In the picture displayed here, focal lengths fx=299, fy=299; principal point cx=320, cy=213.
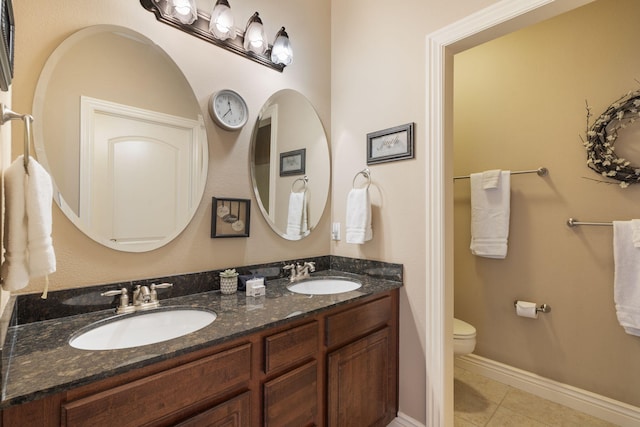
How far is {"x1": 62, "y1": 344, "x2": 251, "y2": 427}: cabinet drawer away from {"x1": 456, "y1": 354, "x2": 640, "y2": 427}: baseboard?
2196 mm

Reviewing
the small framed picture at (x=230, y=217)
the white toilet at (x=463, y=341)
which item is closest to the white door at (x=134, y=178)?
the small framed picture at (x=230, y=217)

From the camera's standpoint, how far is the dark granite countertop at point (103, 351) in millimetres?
708

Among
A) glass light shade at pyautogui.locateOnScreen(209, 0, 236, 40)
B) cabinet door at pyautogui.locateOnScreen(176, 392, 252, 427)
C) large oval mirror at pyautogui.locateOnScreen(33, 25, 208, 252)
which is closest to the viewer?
cabinet door at pyautogui.locateOnScreen(176, 392, 252, 427)

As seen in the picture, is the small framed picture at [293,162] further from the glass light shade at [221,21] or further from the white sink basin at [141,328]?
the white sink basin at [141,328]

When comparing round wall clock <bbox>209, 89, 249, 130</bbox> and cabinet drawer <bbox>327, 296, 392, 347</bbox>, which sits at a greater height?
round wall clock <bbox>209, 89, 249, 130</bbox>

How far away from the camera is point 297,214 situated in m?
1.99

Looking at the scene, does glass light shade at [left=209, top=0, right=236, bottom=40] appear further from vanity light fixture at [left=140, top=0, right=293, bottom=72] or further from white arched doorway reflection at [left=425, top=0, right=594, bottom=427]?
white arched doorway reflection at [left=425, top=0, right=594, bottom=427]

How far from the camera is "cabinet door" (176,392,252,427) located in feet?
3.01

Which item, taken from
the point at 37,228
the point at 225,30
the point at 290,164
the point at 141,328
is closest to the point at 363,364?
the point at 141,328

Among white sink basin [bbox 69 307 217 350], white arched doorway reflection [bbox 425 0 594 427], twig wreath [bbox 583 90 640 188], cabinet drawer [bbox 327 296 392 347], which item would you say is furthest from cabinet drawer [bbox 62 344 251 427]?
twig wreath [bbox 583 90 640 188]

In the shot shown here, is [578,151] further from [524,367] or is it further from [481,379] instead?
[481,379]

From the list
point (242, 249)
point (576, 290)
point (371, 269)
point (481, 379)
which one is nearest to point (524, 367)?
point (481, 379)

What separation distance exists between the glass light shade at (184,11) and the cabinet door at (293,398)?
66.3 inches

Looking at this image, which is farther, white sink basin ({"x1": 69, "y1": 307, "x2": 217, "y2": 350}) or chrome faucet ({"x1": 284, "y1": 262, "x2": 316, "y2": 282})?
chrome faucet ({"x1": 284, "y1": 262, "x2": 316, "y2": 282})
